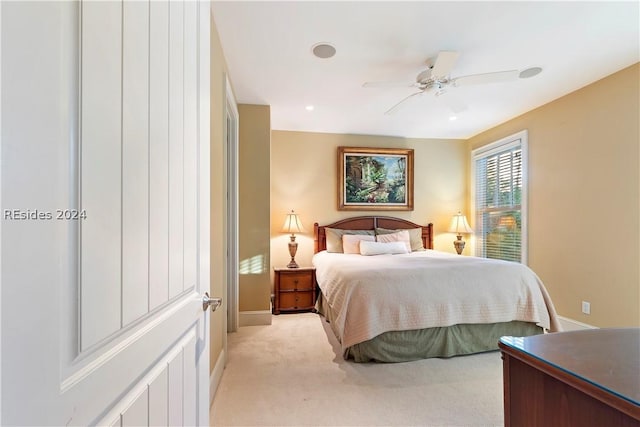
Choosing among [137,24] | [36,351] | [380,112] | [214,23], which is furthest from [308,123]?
[36,351]

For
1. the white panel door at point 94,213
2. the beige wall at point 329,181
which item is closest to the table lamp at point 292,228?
the beige wall at point 329,181

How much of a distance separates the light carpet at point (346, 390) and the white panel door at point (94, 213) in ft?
3.86

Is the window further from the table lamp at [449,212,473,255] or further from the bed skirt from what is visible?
the bed skirt

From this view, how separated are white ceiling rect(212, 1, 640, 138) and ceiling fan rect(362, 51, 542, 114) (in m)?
0.12

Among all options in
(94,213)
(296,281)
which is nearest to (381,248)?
(296,281)

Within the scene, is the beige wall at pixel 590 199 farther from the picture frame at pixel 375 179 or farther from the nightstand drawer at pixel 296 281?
→ the nightstand drawer at pixel 296 281

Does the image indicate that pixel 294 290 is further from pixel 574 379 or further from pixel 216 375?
pixel 574 379

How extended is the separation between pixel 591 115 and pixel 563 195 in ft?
2.74

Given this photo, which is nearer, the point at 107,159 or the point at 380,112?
the point at 107,159

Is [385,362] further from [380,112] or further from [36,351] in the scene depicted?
[380,112]

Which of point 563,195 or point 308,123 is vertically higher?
point 308,123

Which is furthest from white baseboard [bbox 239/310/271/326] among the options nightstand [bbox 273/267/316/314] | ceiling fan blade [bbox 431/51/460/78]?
ceiling fan blade [bbox 431/51/460/78]

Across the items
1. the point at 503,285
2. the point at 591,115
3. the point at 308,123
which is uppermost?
the point at 308,123

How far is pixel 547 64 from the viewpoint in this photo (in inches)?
103
